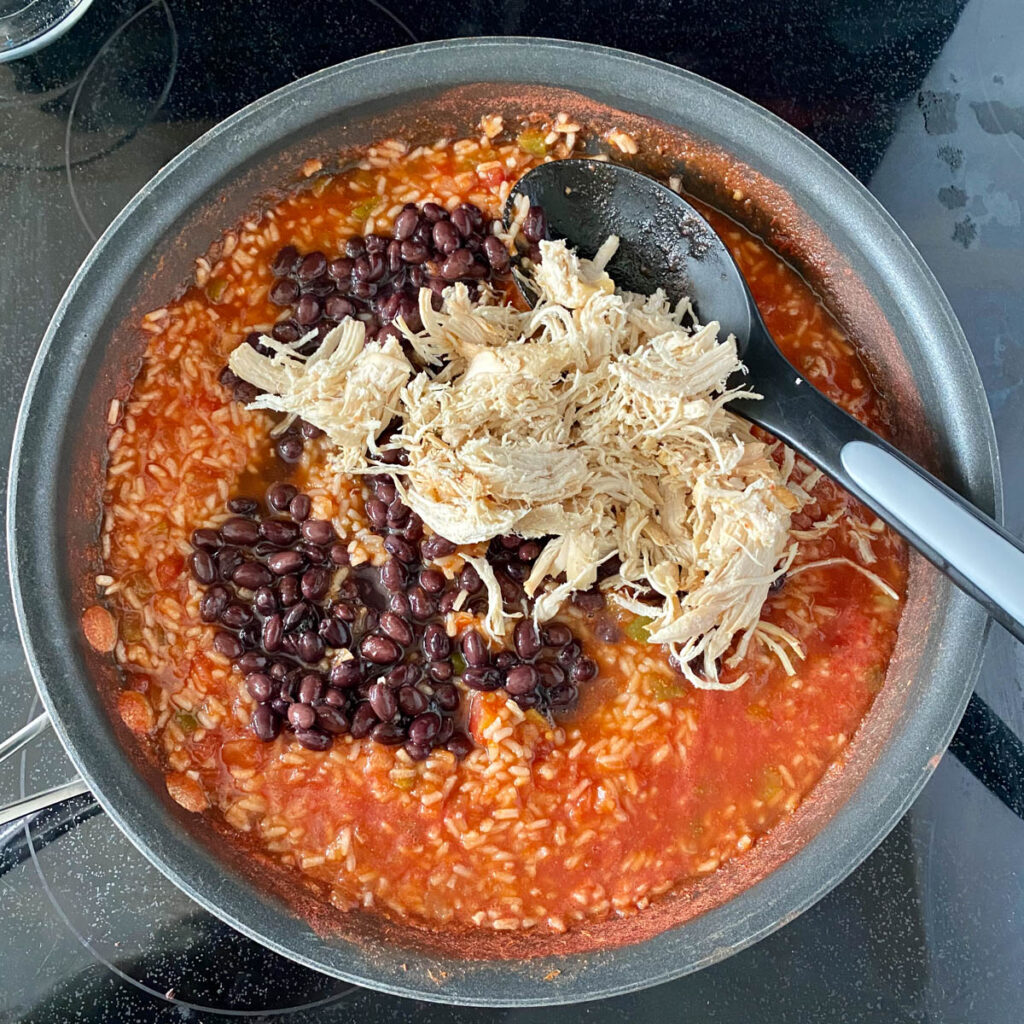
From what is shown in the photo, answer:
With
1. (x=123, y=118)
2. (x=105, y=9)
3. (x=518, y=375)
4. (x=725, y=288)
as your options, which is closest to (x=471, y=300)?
(x=518, y=375)

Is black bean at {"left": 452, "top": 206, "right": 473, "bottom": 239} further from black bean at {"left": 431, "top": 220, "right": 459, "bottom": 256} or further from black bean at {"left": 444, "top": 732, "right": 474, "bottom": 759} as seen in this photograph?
black bean at {"left": 444, "top": 732, "right": 474, "bottom": 759}

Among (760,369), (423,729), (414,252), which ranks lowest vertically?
(423,729)

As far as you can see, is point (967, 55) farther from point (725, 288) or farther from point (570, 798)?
point (570, 798)

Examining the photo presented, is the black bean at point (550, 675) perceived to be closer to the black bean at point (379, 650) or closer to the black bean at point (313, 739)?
the black bean at point (379, 650)

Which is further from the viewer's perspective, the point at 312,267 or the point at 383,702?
the point at 312,267

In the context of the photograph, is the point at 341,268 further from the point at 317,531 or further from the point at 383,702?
the point at 383,702

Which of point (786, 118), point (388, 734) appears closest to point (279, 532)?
point (388, 734)
